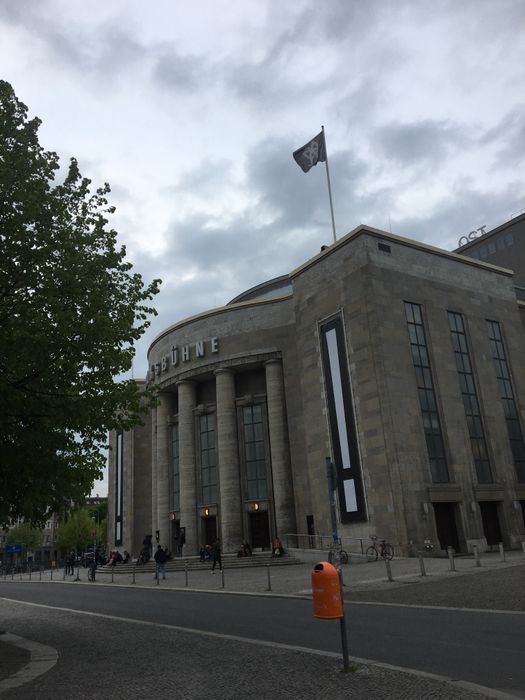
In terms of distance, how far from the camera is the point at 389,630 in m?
11.5

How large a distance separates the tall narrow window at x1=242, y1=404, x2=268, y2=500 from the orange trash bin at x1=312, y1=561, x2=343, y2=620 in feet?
129

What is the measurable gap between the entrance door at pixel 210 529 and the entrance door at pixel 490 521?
21.2m

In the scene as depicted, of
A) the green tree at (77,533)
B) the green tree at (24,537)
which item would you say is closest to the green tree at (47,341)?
the green tree at (77,533)

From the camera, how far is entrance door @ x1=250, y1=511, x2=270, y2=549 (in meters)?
45.9

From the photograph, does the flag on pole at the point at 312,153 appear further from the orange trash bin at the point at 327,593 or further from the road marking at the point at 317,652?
the orange trash bin at the point at 327,593

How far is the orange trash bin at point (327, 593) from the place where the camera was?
25.7ft

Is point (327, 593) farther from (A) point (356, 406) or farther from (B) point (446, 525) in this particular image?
(B) point (446, 525)

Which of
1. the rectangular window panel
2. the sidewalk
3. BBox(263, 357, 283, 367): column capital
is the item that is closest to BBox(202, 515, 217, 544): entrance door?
the sidewalk

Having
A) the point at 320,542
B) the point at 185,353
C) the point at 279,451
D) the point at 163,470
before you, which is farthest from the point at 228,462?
the point at 320,542

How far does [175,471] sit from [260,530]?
35.7ft

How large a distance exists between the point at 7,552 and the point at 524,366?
108 metres

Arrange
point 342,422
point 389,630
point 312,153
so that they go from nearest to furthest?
point 389,630, point 342,422, point 312,153

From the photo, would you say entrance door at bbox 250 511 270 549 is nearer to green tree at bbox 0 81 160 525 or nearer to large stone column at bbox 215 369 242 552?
large stone column at bbox 215 369 242 552

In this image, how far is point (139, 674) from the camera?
9.01 meters
